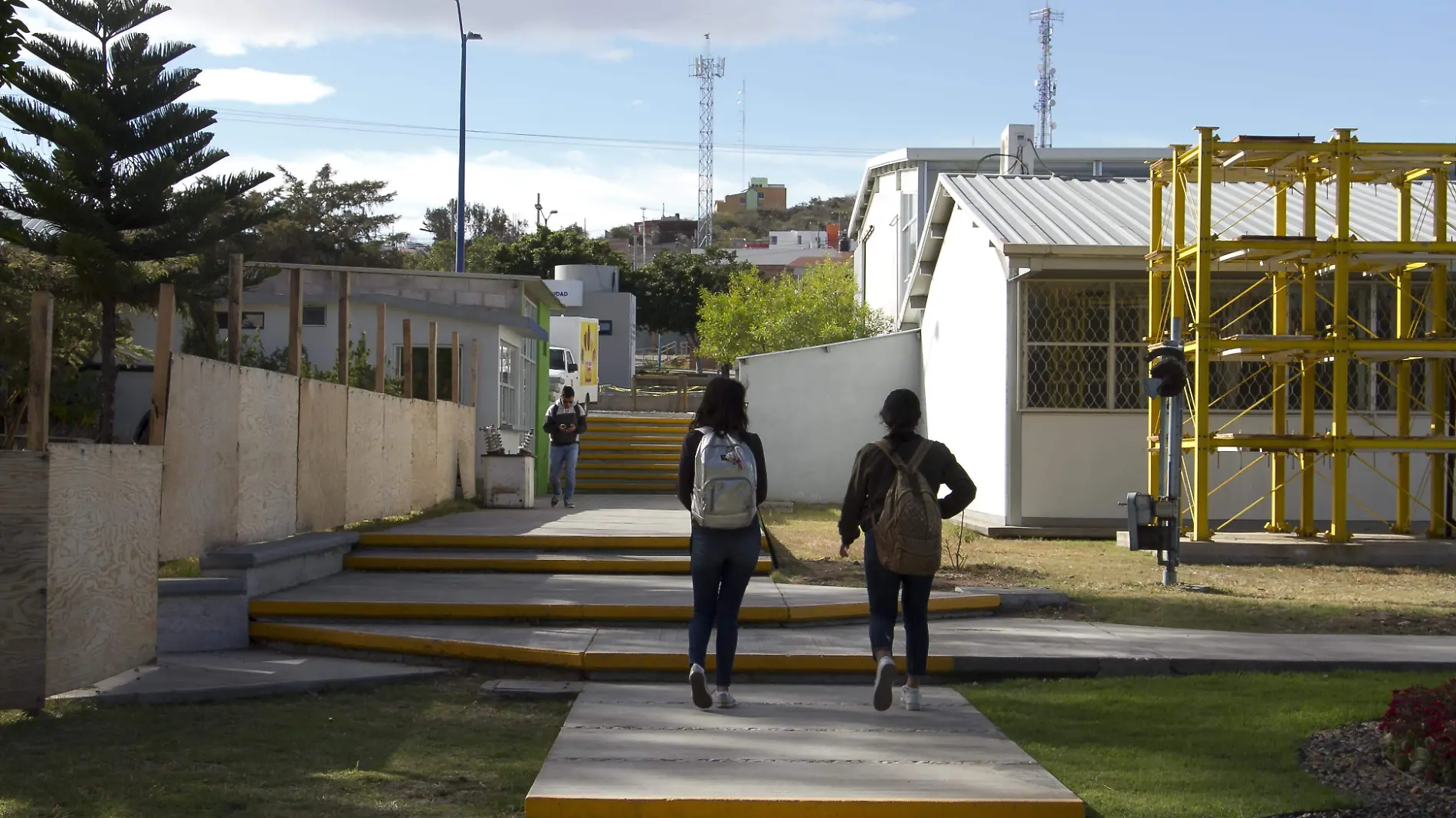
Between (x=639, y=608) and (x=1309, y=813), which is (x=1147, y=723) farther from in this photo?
(x=639, y=608)

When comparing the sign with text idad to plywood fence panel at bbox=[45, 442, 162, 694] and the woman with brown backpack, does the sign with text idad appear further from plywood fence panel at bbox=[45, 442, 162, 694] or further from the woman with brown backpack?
the woman with brown backpack

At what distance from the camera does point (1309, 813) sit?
5484 millimetres

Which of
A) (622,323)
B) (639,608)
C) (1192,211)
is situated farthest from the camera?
(622,323)

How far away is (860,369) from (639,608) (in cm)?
1436

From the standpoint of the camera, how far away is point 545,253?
64.4 metres

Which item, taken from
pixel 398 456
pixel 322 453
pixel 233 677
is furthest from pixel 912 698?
pixel 398 456

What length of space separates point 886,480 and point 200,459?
4.66m

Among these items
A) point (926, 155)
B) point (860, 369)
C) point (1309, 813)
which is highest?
point (926, 155)

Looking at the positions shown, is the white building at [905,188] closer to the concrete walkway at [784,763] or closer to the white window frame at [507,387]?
the white window frame at [507,387]

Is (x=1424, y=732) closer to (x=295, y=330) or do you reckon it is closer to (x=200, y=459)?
(x=200, y=459)

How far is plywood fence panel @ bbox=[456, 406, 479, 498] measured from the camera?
62.7 ft

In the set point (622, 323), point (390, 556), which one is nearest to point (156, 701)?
point (390, 556)

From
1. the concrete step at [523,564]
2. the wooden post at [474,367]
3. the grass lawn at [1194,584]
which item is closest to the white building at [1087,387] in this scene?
the grass lawn at [1194,584]

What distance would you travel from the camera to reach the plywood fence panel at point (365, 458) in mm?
12773
